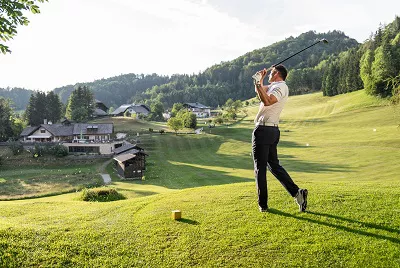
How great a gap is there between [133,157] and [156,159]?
1476 centimetres

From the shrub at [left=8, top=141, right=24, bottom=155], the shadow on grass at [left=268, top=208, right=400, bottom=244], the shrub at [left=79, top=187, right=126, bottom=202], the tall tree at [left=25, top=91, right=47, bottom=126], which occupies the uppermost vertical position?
the tall tree at [left=25, top=91, right=47, bottom=126]

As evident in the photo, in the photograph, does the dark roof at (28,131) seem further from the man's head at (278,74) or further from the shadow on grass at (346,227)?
the shadow on grass at (346,227)

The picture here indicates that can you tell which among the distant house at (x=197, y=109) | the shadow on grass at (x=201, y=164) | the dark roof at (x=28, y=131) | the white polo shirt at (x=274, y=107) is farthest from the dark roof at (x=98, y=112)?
the white polo shirt at (x=274, y=107)

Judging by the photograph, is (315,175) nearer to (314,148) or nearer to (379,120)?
(314,148)

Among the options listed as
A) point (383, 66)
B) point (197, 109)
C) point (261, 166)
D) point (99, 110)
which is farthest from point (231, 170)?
point (197, 109)

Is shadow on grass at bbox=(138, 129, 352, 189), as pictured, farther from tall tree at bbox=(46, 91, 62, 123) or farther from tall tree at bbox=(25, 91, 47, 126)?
tall tree at bbox=(25, 91, 47, 126)

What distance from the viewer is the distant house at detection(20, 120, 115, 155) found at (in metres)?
66.5

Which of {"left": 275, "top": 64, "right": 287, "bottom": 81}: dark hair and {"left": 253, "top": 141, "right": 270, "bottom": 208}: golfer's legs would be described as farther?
{"left": 275, "top": 64, "right": 287, "bottom": 81}: dark hair

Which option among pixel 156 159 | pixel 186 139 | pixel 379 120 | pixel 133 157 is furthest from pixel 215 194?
pixel 379 120

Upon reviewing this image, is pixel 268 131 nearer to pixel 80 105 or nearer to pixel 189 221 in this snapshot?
pixel 189 221

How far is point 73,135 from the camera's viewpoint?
71375 millimetres

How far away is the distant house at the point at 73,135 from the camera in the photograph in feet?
218

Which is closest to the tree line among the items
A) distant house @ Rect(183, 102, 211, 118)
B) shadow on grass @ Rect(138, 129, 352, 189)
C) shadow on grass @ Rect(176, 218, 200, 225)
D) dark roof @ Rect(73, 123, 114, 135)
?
shadow on grass @ Rect(138, 129, 352, 189)

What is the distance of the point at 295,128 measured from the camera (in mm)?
82250
